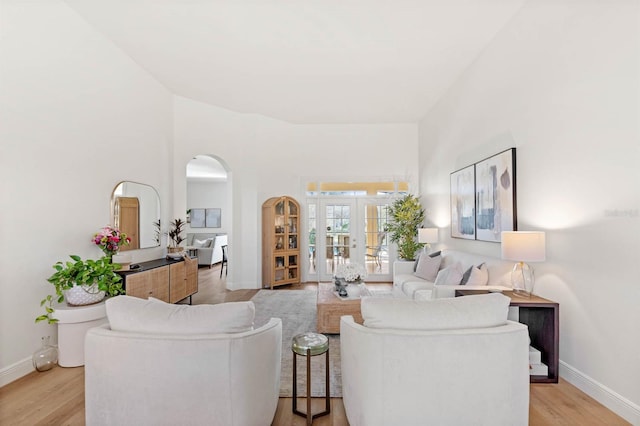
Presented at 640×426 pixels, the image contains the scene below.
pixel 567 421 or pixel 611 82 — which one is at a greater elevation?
pixel 611 82

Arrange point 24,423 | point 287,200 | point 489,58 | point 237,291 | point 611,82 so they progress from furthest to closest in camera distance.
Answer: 1. point 287,200
2. point 237,291
3. point 489,58
4. point 611,82
5. point 24,423

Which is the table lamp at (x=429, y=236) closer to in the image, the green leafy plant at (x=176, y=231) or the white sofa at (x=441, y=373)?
the white sofa at (x=441, y=373)

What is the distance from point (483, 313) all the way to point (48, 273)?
3626mm

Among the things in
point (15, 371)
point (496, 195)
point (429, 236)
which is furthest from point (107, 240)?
point (429, 236)

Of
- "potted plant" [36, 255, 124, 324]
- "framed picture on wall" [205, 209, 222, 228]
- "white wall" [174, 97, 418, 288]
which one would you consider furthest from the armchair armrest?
"framed picture on wall" [205, 209, 222, 228]

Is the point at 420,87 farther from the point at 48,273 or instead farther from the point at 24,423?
the point at 24,423

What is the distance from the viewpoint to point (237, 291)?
19.5ft

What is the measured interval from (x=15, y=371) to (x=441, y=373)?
329 cm

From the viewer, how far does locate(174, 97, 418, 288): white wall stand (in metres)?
5.67

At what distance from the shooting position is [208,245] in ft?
30.3

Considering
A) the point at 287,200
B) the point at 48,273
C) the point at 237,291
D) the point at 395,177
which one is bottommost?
the point at 237,291

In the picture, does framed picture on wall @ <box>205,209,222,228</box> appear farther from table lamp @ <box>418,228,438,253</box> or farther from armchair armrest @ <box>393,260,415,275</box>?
table lamp @ <box>418,228,438,253</box>

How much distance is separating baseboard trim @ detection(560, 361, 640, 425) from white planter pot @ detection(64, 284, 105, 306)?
13.6 feet

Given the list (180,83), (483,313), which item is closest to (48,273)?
(180,83)
